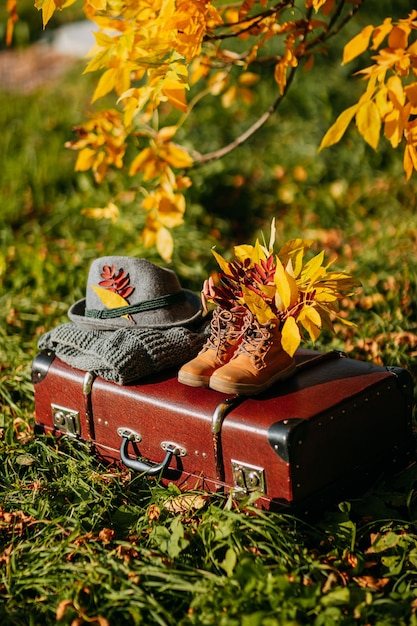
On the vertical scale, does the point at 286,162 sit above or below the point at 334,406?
below

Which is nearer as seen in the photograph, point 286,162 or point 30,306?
point 30,306

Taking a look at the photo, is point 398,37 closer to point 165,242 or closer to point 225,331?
point 225,331

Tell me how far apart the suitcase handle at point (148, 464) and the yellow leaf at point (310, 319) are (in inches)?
21.4

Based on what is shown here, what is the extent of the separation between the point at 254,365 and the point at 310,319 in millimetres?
216

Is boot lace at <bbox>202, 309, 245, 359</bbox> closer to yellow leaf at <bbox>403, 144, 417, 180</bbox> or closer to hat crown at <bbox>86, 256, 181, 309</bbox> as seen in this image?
hat crown at <bbox>86, 256, 181, 309</bbox>

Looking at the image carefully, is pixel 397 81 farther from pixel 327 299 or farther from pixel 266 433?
pixel 266 433

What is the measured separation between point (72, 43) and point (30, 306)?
6799 millimetres

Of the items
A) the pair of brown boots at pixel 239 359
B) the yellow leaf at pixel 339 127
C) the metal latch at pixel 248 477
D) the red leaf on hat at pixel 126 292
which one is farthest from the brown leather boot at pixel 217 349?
the yellow leaf at pixel 339 127

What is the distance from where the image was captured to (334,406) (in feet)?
7.48

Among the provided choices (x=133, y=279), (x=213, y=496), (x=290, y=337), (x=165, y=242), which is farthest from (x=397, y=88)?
(x=165, y=242)

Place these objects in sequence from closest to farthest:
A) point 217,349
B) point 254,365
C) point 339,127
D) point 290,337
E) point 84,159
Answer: point 339,127, point 290,337, point 254,365, point 217,349, point 84,159

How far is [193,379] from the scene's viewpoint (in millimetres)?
2412

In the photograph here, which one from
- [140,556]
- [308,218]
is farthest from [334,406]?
[308,218]

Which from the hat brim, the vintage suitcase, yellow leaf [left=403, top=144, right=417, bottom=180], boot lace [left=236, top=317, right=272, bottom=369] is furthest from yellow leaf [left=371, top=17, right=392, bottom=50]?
the hat brim
